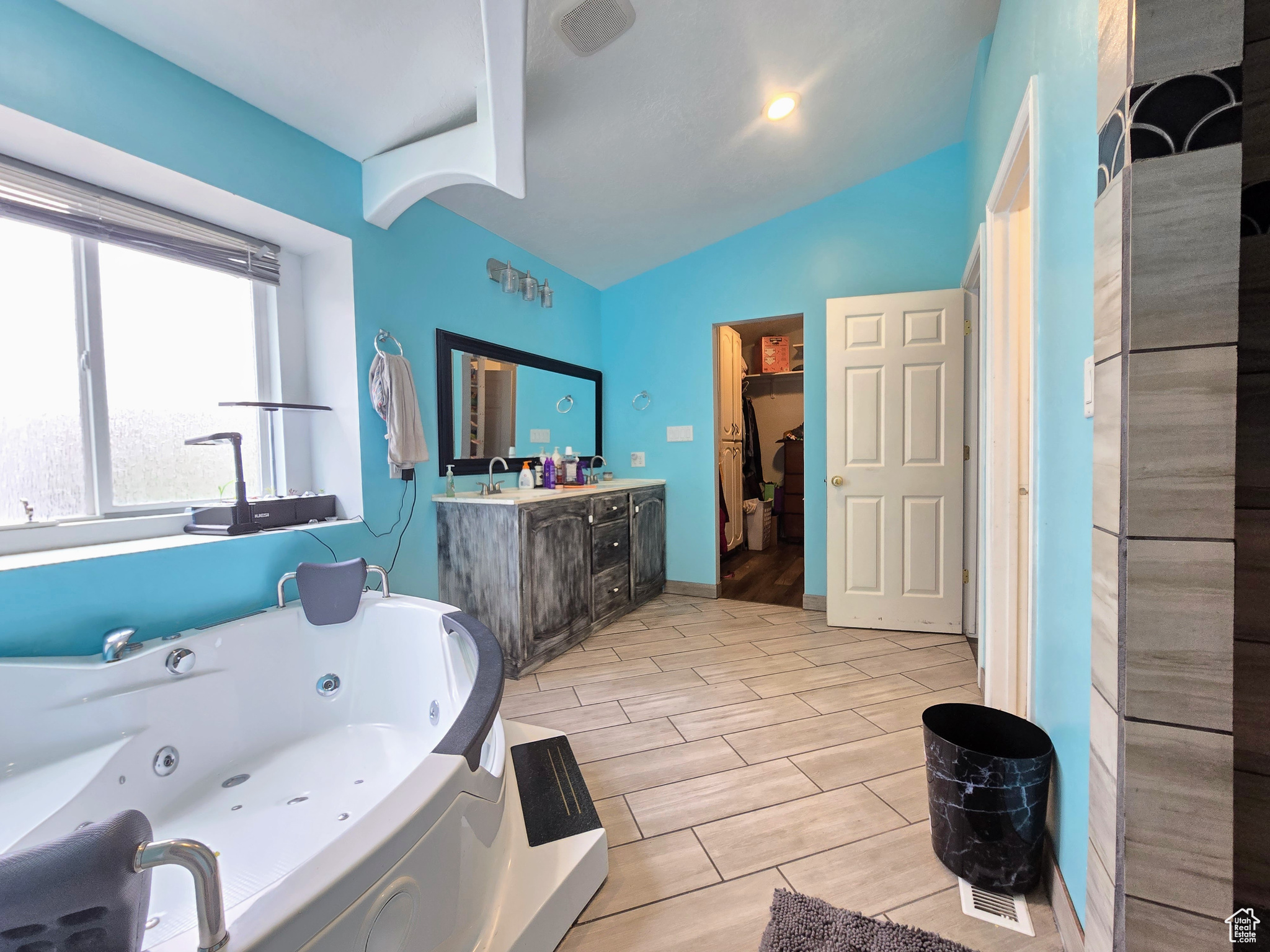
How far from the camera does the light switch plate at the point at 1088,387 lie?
3.40 ft

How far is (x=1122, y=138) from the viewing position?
817 mm

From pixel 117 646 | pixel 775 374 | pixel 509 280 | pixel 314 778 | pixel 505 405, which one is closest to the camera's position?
pixel 117 646

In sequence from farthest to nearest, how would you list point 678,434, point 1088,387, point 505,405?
point 678,434 < point 505,405 < point 1088,387

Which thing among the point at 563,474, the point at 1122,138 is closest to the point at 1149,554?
the point at 1122,138

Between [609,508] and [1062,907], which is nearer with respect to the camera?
[1062,907]

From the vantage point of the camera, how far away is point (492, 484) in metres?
3.01

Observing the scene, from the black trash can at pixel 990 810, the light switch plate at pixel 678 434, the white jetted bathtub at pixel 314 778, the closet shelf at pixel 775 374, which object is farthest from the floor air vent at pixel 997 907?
the closet shelf at pixel 775 374

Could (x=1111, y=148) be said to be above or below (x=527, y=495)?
above

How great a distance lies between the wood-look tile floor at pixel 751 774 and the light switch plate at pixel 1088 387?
116cm

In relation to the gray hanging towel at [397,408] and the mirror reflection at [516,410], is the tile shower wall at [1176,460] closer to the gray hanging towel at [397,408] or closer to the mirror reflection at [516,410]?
the gray hanging towel at [397,408]

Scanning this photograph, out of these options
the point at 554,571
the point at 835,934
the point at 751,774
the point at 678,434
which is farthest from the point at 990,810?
the point at 678,434

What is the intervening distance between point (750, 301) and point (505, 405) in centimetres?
187

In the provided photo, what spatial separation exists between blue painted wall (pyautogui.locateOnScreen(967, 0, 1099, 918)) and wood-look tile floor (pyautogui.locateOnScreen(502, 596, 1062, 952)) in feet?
1.35

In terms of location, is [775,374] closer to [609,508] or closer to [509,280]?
[609,508]
